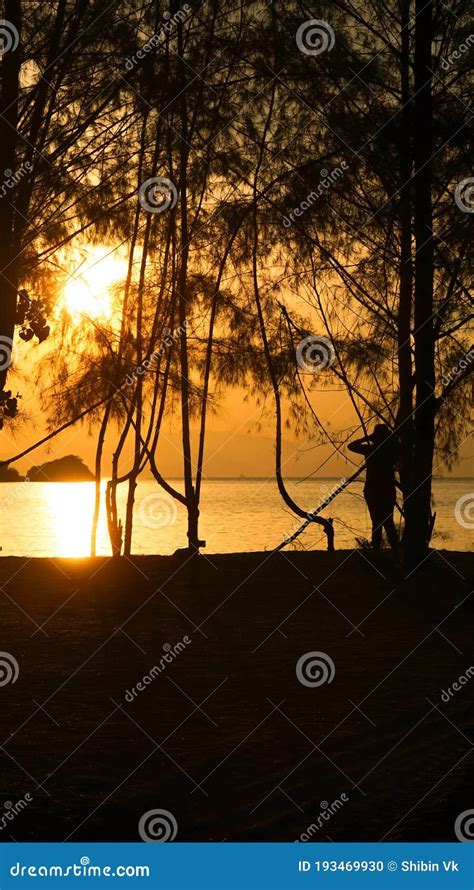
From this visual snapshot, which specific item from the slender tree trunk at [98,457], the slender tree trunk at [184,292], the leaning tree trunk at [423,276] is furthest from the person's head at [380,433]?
the slender tree trunk at [98,457]

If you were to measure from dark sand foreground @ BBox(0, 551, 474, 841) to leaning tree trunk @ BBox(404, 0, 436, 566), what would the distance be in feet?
3.60

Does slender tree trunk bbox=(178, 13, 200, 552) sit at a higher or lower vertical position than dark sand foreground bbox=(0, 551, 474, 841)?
higher

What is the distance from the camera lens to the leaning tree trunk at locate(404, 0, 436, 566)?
35.6 ft

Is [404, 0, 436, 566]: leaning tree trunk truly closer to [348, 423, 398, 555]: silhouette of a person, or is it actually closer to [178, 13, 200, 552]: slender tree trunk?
[348, 423, 398, 555]: silhouette of a person

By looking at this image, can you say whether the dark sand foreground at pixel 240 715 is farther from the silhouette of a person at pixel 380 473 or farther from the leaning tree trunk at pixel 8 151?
the leaning tree trunk at pixel 8 151

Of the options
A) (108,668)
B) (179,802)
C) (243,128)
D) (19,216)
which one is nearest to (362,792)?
(179,802)

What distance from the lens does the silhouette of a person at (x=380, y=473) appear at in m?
11.9

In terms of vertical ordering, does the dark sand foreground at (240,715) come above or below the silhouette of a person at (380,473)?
below

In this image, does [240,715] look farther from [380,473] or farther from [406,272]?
[406,272]

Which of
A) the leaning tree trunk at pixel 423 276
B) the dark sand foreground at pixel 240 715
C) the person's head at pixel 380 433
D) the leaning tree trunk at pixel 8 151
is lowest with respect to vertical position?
the dark sand foreground at pixel 240 715

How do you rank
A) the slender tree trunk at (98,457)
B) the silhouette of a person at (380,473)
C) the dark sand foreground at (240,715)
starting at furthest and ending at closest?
the slender tree trunk at (98,457)
the silhouette of a person at (380,473)
the dark sand foreground at (240,715)

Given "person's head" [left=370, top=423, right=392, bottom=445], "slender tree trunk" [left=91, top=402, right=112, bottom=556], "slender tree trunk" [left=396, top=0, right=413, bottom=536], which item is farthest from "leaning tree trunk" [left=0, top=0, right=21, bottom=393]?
"slender tree trunk" [left=91, top=402, right=112, bottom=556]

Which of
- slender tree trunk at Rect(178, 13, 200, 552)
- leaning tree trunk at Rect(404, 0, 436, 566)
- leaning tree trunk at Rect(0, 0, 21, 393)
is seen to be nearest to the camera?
leaning tree trunk at Rect(0, 0, 21, 393)

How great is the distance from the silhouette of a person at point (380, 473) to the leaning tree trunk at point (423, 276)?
0.53m
